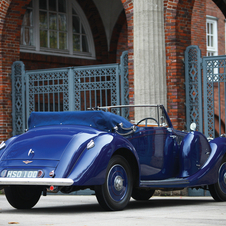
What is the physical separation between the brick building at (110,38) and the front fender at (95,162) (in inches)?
183

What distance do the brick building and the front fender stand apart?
15.2 feet

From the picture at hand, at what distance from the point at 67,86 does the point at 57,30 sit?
4.07 metres

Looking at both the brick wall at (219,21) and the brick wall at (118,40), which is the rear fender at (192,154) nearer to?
the brick wall at (118,40)

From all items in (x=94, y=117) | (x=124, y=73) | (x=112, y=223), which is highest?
(x=124, y=73)

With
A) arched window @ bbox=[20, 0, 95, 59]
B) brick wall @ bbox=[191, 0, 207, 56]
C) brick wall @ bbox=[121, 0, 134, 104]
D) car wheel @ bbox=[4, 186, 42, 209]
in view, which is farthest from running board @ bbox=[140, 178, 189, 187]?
brick wall @ bbox=[191, 0, 207, 56]

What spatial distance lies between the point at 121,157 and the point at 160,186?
85 centimetres

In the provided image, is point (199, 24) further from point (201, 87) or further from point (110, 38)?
point (201, 87)

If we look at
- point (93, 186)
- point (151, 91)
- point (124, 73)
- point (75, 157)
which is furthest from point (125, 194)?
point (124, 73)

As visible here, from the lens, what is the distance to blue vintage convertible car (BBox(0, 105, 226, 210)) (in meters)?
6.39

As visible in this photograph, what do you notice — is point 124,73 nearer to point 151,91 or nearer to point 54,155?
point 151,91

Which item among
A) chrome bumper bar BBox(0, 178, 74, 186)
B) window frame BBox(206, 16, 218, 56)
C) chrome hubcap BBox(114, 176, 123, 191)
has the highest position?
window frame BBox(206, 16, 218, 56)

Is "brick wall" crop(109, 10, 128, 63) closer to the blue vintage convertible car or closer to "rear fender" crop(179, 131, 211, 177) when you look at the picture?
the blue vintage convertible car

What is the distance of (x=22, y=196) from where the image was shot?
7340mm

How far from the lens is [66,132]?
6793 mm
